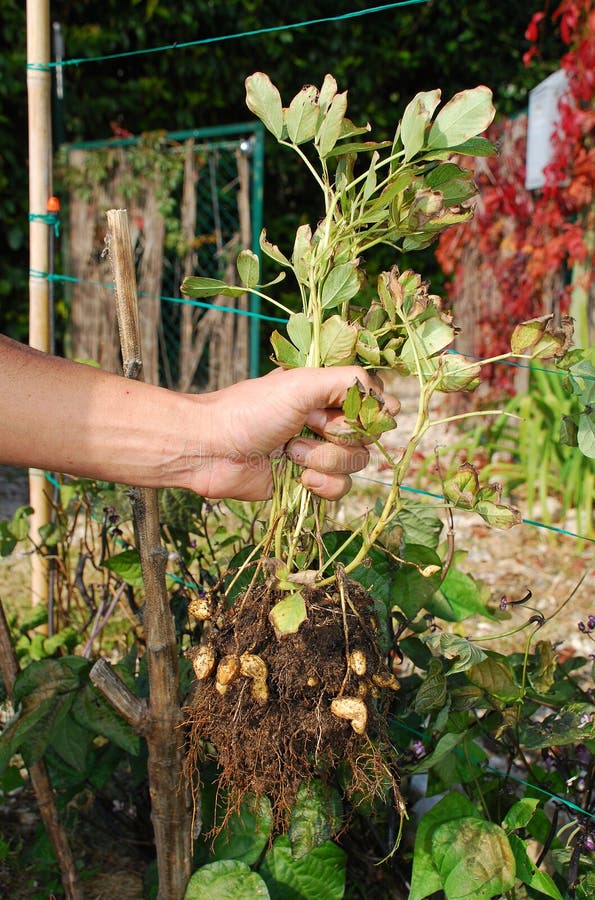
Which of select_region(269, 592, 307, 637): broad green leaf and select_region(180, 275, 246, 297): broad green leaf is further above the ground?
select_region(180, 275, 246, 297): broad green leaf

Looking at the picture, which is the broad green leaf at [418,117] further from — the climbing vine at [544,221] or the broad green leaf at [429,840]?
the climbing vine at [544,221]

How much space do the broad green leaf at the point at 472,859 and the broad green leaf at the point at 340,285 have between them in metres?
0.87

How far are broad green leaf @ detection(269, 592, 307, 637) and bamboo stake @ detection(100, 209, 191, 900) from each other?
33cm

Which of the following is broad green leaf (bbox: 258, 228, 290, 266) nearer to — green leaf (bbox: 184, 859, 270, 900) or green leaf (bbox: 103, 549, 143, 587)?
green leaf (bbox: 103, 549, 143, 587)

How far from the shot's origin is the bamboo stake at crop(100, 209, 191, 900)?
1325 millimetres

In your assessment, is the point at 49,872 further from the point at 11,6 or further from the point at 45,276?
the point at 11,6

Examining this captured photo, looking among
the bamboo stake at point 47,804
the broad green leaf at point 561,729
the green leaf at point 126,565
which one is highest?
the green leaf at point 126,565

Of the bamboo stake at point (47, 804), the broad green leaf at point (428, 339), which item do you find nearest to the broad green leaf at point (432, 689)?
the broad green leaf at point (428, 339)

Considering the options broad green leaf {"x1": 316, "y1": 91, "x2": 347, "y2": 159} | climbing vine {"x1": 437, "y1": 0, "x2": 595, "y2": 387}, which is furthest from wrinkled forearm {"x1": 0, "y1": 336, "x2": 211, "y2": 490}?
climbing vine {"x1": 437, "y1": 0, "x2": 595, "y2": 387}

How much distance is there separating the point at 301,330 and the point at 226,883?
0.91m

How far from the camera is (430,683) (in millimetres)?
1316

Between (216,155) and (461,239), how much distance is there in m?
1.82

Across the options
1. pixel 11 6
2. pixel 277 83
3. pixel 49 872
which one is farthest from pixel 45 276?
pixel 277 83

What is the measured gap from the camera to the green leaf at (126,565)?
1.73 meters
